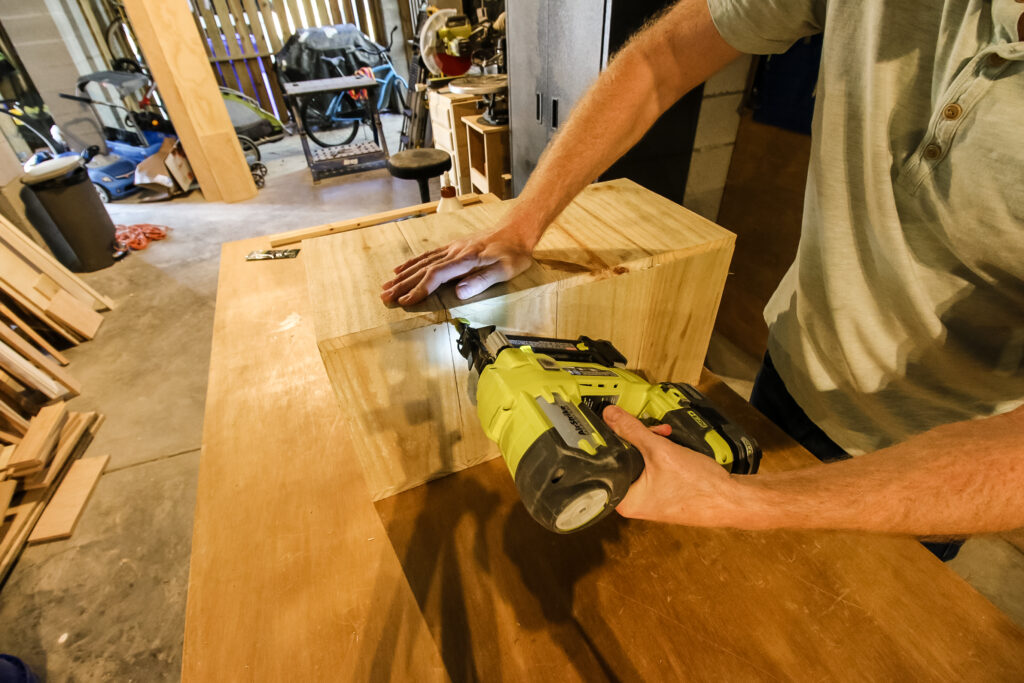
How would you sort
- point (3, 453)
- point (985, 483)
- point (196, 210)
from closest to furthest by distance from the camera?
point (985, 483) → point (3, 453) → point (196, 210)

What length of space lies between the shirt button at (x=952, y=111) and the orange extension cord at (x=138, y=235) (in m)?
4.26

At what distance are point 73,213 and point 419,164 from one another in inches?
94.0

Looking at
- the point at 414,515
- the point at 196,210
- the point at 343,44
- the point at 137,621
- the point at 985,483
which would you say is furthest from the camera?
the point at 343,44

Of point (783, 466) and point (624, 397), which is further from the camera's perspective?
point (783, 466)

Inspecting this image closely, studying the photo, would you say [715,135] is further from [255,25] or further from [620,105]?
[255,25]

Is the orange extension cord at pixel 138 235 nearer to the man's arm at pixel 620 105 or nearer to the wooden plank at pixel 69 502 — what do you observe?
the wooden plank at pixel 69 502

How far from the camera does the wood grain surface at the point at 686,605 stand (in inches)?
21.6

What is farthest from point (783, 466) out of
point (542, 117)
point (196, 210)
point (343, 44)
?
point (343, 44)

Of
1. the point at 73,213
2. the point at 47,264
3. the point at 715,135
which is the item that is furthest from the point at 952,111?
the point at 73,213

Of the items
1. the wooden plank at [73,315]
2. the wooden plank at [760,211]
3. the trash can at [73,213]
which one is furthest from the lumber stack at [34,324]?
the wooden plank at [760,211]

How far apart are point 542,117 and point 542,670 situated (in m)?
1.88

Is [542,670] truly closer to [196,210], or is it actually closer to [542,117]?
[542,117]

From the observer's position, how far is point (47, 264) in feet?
8.04

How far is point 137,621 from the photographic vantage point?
4.58 feet
